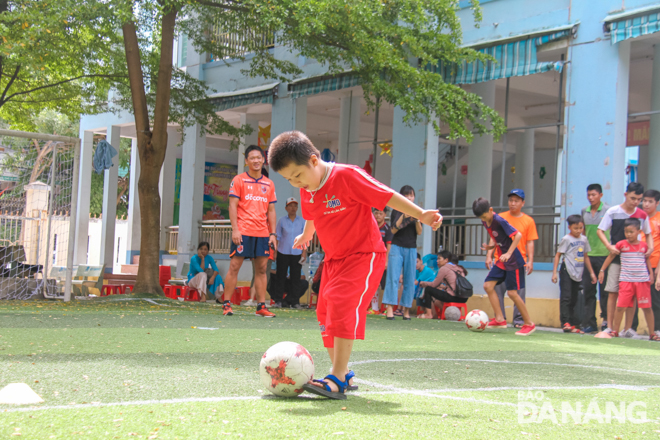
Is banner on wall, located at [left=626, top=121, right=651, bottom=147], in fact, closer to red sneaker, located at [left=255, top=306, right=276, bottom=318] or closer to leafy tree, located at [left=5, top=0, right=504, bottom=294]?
leafy tree, located at [left=5, top=0, right=504, bottom=294]

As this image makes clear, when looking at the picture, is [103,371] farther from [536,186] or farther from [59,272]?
[536,186]

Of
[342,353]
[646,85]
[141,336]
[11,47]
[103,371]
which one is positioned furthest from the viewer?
[646,85]

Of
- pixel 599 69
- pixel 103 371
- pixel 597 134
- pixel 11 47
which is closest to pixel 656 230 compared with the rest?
pixel 597 134

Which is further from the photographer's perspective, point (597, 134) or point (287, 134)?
point (597, 134)

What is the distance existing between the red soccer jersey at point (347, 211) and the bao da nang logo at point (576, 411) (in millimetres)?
1178

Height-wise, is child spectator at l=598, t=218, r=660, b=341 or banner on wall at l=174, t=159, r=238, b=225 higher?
banner on wall at l=174, t=159, r=238, b=225

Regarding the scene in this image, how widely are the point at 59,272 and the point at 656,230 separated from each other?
38.0 ft

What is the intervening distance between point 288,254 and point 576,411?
363 inches

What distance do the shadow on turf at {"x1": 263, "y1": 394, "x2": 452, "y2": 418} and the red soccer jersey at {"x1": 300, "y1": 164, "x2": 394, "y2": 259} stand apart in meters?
0.84

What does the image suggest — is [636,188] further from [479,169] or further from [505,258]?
[479,169]

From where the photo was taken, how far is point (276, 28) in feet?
34.8

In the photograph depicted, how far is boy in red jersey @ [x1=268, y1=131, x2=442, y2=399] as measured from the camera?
11.4ft

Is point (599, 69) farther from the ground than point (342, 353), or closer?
farther from the ground

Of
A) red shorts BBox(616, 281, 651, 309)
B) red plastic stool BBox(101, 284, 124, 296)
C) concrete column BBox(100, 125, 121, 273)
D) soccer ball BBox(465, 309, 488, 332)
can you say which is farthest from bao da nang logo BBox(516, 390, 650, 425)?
concrete column BBox(100, 125, 121, 273)
